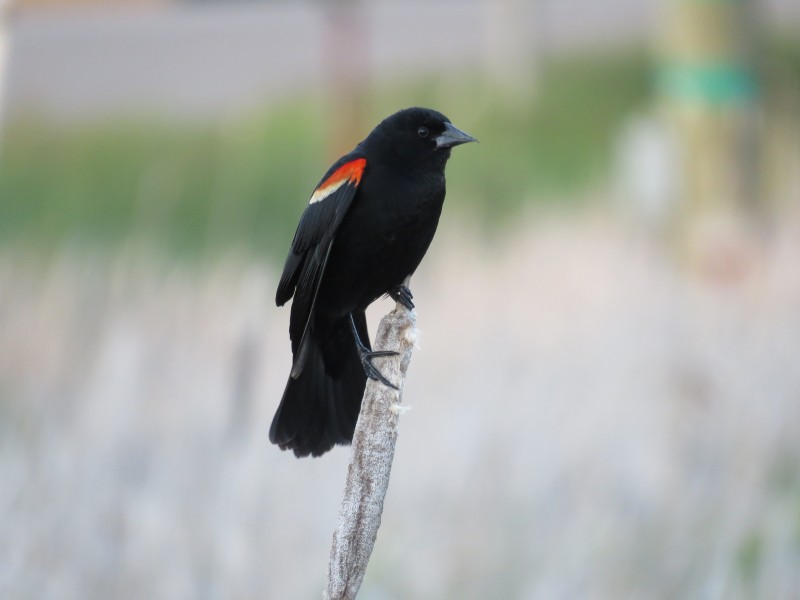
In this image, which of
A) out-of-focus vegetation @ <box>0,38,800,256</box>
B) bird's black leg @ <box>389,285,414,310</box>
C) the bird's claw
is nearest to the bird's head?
bird's black leg @ <box>389,285,414,310</box>

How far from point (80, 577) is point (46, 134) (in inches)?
150

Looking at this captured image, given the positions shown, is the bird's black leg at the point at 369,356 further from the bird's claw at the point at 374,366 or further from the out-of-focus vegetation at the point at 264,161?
the out-of-focus vegetation at the point at 264,161

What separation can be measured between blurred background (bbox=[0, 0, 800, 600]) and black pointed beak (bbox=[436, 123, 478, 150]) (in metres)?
0.53

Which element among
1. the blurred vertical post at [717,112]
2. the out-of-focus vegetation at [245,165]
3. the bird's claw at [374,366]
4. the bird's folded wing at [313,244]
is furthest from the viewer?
the blurred vertical post at [717,112]

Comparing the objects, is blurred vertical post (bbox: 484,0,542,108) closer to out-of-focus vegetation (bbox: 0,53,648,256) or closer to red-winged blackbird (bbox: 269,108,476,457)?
out-of-focus vegetation (bbox: 0,53,648,256)

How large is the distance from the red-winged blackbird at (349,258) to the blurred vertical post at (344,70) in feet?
11.0

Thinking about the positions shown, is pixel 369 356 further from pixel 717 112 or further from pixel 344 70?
pixel 344 70

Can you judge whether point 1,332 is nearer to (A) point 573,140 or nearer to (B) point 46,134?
(B) point 46,134

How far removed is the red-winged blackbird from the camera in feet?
5.38

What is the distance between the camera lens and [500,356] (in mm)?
3242

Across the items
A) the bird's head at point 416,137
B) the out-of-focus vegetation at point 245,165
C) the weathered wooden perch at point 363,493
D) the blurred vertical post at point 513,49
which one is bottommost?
the weathered wooden perch at point 363,493

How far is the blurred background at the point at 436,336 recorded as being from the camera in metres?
2.38

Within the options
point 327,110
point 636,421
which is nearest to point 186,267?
point 636,421

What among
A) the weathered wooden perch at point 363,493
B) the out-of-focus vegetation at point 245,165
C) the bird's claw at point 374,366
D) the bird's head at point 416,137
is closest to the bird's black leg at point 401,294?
the bird's claw at point 374,366
